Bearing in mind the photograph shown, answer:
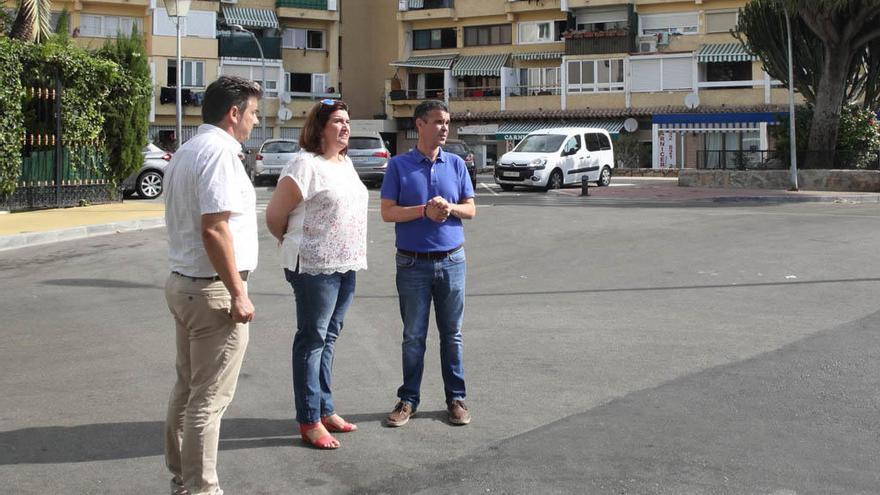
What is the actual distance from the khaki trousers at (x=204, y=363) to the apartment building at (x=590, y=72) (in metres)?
53.3

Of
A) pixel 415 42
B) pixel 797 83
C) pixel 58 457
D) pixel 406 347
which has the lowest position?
pixel 58 457

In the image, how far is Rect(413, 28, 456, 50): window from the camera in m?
69.4

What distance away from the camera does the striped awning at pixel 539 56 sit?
6469 cm

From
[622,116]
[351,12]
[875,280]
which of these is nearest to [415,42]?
[351,12]

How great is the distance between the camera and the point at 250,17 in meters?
66.1

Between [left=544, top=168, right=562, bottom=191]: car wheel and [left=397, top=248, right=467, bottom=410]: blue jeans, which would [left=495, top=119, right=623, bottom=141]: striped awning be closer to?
[left=544, top=168, right=562, bottom=191]: car wheel

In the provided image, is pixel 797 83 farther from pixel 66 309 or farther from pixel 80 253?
pixel 66 309

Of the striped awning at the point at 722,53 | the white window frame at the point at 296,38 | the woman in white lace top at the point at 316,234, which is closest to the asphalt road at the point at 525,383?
the woman in white lace top at the point at 316,234

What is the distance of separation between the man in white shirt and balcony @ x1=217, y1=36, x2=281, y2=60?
62555 mm

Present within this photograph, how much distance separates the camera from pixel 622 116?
61.1m

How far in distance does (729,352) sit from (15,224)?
13.2m

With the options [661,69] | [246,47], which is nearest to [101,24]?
[246,47]

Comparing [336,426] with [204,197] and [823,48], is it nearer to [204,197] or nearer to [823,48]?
[204,197]

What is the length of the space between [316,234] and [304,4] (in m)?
63.8
